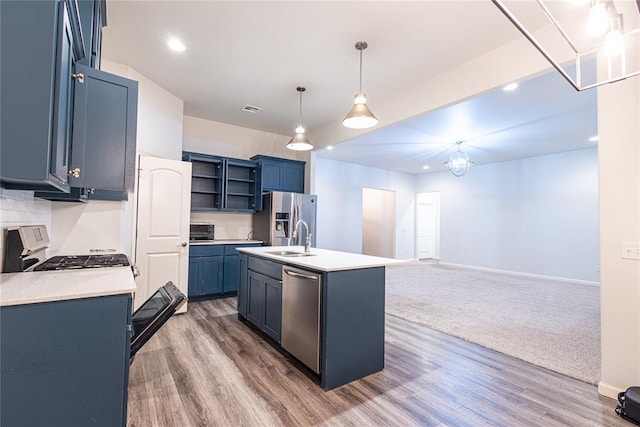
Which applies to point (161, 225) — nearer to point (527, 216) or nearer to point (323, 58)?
point (323, 58)

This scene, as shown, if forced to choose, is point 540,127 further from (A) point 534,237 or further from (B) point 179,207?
(B) point 179,207

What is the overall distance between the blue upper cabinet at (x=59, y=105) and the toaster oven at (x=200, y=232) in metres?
2.64

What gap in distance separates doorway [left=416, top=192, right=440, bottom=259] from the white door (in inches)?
296

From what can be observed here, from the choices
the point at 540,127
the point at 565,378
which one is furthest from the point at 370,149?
the point at 565,378

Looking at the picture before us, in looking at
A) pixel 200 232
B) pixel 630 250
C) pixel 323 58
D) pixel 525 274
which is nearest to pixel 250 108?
pixel 323 58

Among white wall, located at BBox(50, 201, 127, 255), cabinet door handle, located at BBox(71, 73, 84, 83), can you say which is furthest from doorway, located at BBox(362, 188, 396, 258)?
cabinet door handle, located at BBox(71, 73, 84, 83)

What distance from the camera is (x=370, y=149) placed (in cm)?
646

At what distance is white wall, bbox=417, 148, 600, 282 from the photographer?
6191mm

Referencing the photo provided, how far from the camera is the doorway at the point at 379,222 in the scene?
911 cm

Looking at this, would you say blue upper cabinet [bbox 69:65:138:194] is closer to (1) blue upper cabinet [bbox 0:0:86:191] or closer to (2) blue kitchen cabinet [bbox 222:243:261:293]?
(1) blue upper cabinet [bbox 0:0:86:191]

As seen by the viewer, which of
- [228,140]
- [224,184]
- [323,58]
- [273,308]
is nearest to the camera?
[273,308]

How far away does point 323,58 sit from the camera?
3145mm

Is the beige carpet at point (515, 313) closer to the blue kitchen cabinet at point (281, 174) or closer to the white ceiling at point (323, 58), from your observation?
the blue kitchen cabinet at point (281, 174)

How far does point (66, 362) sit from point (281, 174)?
14.4 ft
